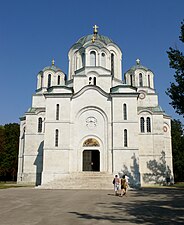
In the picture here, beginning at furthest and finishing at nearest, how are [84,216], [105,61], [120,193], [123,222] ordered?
[105,61] < [120,193] < [84,216] < [123,222]

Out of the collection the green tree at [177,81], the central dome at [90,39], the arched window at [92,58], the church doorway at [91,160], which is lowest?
the church doorway at [91,160]

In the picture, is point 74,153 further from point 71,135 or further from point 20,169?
point 20,169

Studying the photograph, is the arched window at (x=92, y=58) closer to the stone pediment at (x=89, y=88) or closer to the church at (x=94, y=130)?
the church at (x=94, y=130)

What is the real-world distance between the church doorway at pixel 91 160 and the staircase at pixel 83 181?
5.83 feet

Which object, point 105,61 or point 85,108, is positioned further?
point 105,61

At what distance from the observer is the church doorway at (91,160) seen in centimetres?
2855

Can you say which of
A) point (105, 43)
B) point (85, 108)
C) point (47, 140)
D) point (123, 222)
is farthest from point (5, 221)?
point (105, 43)

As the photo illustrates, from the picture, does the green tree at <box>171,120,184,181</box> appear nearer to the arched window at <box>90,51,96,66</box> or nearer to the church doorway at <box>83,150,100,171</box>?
the church doorway at <box>83,150,100,171</box>

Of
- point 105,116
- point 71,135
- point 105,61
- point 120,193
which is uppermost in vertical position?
point 105,61

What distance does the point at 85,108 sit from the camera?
96.7 ft

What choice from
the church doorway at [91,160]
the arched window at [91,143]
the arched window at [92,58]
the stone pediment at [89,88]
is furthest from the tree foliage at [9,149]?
the arched window at [92,58]

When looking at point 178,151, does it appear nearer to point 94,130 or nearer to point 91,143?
point 94,130

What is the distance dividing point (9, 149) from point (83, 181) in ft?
82.2

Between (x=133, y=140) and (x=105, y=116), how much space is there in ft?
13.3
